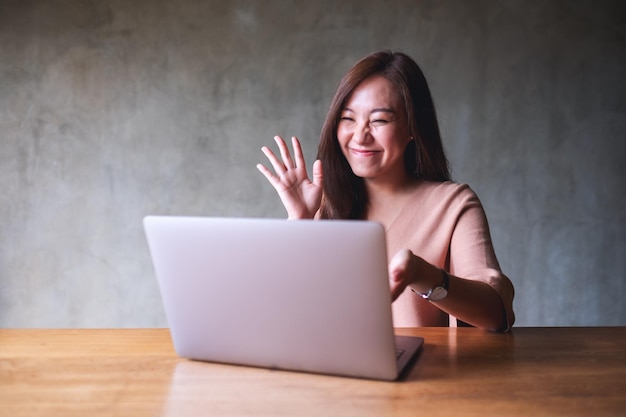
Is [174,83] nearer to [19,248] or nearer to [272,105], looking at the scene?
[272,105]

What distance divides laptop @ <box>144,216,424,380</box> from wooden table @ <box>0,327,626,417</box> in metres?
0.04

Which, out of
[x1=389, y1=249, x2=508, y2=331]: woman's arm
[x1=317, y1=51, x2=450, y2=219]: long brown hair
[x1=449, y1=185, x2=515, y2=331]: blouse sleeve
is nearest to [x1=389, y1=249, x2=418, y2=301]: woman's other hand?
[x1=389, y1=249, x2=508, y2=331]: woman's arm

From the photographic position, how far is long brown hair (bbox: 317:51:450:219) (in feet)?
6.23

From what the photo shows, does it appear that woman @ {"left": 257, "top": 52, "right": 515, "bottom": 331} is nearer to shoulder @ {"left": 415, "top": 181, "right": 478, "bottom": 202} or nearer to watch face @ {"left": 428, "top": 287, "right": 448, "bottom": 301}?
shoulder @ {"left": 415, "top": 181, "right": 478, "bottom": 202}

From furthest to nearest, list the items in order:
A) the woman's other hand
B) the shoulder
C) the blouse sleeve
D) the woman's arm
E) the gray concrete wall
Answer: the gray concrete wall → the shoulder → the blouse sleeve → the woman's arm → the woman's other hand

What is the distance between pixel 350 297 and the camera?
975 millimetres

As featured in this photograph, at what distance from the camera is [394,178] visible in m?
1.97

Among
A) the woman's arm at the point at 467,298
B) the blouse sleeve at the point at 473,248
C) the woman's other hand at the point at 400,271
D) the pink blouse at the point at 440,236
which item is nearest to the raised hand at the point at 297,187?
the pink blouse at the point at 440,236

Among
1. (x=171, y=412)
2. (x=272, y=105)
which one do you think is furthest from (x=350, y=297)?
(x=272, y=105)

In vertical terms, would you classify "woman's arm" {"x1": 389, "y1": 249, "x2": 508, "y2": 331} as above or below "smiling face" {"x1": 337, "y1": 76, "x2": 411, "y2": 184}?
below

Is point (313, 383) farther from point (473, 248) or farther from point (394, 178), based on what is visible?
point (394, 178)

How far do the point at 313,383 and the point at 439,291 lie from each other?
39 centimetres

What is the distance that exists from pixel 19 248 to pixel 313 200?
94.9 inches

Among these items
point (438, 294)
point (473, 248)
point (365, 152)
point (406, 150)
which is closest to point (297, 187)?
point (365, 152)
